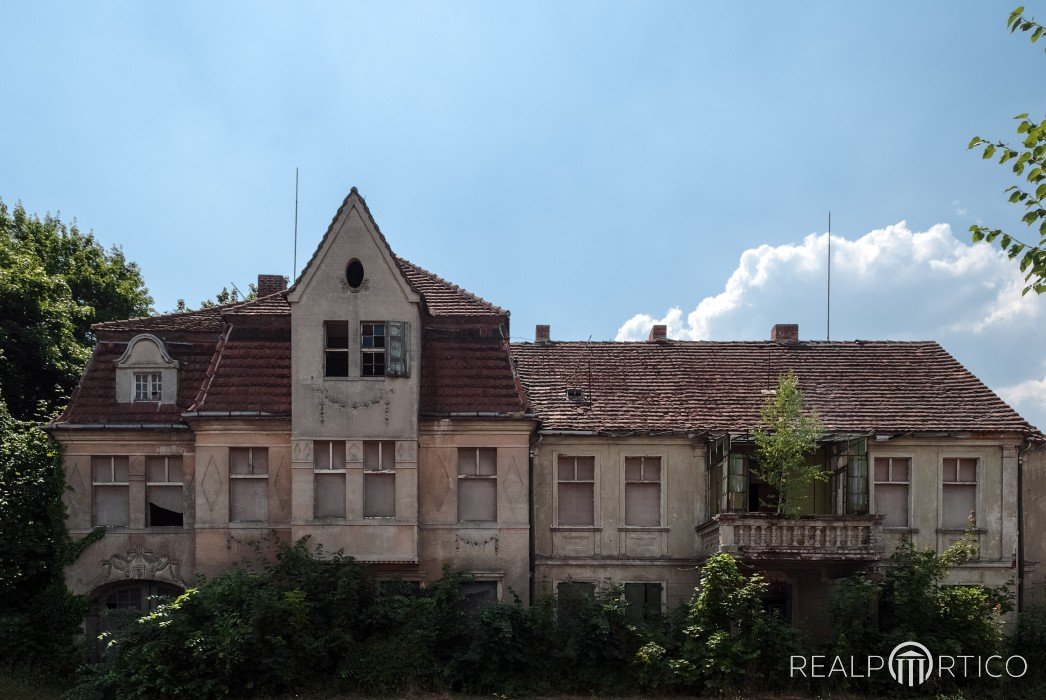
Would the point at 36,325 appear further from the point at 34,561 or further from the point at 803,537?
the point at 803,537

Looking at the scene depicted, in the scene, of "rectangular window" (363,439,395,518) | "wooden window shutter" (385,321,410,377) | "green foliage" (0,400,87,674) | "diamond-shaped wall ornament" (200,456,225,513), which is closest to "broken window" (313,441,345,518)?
"rectangular window" (363,439,395,518)

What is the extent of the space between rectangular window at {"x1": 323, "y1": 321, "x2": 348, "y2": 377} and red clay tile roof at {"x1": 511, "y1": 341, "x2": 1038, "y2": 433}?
5.35 m

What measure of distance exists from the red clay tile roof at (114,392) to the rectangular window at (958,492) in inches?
792

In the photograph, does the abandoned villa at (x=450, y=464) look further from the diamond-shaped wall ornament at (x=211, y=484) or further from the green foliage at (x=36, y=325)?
the green foliage at (x=36, y=325)

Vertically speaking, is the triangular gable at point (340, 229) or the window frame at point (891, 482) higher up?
the triangular gable at point (340, 229)

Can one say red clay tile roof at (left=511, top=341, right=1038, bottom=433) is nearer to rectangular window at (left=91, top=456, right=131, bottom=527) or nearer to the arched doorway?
the arched doorway

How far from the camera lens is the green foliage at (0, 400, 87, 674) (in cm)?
2164

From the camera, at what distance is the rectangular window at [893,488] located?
2386cm

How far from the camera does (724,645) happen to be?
2000 centimetres

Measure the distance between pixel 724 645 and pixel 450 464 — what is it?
791cm

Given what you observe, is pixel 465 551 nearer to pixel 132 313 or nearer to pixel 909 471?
pixel 909 471

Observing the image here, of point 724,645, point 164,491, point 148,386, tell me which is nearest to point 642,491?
point 724,645

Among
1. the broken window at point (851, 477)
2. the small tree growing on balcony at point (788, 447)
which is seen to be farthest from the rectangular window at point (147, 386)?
the broken window at point (851, 477)

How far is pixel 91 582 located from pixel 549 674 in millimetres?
11784
